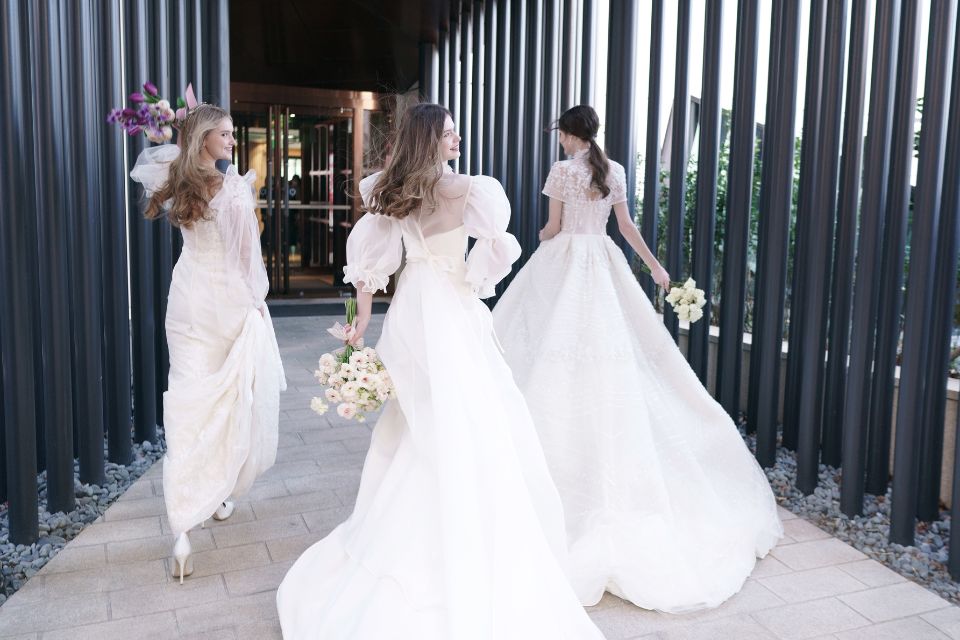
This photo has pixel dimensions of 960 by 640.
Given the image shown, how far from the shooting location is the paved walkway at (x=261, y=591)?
8.75 feet

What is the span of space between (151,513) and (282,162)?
753 centimetres

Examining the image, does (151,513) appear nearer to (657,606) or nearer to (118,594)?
(118,594)

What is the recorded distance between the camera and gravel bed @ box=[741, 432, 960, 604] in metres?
3.16

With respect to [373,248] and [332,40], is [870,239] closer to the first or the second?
[373,248]

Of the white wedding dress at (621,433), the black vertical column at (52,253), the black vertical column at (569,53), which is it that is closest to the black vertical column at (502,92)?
the black vertical column at (569,53)

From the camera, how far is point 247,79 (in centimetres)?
1041

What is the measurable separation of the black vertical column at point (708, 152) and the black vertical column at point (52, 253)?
321 centimetres

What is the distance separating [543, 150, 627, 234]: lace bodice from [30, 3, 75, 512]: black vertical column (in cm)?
213

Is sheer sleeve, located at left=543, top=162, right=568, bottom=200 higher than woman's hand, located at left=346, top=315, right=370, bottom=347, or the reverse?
sheer sleeve, located at left=543, top=162, right=568, bottom=200

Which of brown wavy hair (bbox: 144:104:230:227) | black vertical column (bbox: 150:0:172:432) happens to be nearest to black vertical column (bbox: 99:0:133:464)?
black vertical column (bbox: 150:0:172:432)

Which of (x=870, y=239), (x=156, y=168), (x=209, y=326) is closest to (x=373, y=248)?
(x=209, y=326)

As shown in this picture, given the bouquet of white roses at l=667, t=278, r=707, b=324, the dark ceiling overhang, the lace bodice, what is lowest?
the bouquet of white roses at l=667, t=278, r=707, b=324

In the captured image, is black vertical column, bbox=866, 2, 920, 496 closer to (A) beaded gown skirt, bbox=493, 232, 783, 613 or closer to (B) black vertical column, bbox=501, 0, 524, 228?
(A) beaded gown skirt, bbox=493, 232, 783, 613

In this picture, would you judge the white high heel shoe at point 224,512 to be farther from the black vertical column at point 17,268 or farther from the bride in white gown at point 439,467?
the bride in white gown at point 439,467
